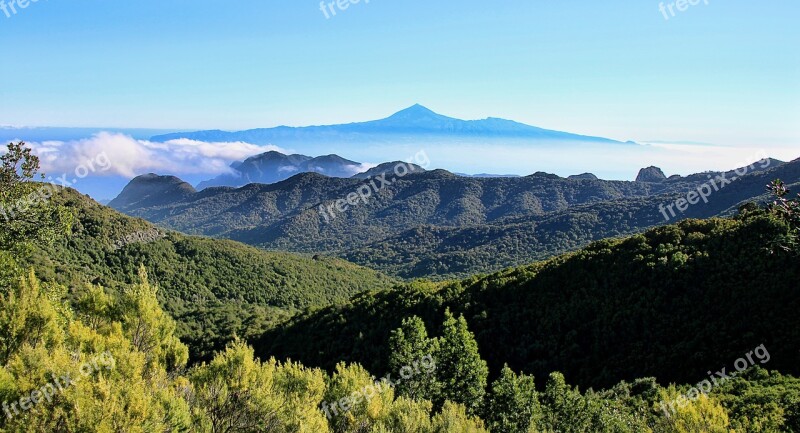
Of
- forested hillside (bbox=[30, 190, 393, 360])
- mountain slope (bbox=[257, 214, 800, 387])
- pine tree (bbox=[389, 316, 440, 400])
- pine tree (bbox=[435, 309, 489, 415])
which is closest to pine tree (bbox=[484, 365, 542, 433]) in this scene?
pine tree (bbox=[435, 309, 489, 415])

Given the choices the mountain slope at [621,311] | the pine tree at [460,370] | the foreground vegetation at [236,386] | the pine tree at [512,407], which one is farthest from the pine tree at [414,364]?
the mountain slope at [621,311]

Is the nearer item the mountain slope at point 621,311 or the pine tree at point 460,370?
the pine tree at point 460,370

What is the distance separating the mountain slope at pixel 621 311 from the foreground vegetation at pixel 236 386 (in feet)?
12.4

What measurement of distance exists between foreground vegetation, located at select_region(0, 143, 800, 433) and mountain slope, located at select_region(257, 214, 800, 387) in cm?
377

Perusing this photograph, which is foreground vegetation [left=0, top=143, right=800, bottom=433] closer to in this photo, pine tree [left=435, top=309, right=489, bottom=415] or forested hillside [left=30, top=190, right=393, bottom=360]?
pine tree [left=435, top=309, right=489, bottom=415]

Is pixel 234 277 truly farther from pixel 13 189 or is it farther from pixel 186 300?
pixel 13 189

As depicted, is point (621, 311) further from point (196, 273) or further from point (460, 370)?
point (196, 273)

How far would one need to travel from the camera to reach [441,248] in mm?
157750

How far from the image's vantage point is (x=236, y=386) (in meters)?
17.7

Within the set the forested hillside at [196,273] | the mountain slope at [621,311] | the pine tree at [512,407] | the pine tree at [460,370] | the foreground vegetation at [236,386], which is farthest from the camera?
the forested hillside at [196,273]

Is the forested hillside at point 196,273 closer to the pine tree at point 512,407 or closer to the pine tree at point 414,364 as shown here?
the pine tree at point 414,364

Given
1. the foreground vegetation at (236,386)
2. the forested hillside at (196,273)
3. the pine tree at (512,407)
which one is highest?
the foreground vegetation at (236,386)

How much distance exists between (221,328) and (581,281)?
159ft

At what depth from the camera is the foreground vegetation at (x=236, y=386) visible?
12742 millimetres
